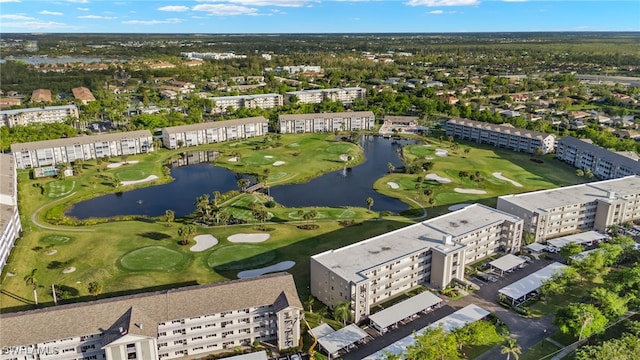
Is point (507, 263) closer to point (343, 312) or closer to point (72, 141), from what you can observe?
point (343, 312)

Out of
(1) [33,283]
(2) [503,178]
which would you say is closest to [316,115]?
(2) [503,178]

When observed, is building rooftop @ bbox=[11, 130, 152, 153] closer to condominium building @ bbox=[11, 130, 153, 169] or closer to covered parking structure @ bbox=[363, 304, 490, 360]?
condominium building @ bbox=[11, 130, 153, 169]

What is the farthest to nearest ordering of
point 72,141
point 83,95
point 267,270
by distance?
point 83,95
point 72,141
point 267,270

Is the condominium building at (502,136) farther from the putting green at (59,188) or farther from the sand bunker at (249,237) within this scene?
the putting green at (59,188)

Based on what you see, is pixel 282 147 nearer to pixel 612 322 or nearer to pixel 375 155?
pixel 375 155

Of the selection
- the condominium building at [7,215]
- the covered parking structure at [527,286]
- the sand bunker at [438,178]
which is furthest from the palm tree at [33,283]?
the sand bunker at [438,178]

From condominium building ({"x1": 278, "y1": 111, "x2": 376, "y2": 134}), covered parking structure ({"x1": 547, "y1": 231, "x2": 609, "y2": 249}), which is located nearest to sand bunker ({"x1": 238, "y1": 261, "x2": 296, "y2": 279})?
covered parking structure ({"x1": 547, "y1": 231, "x2": 609, "y2": 249})
